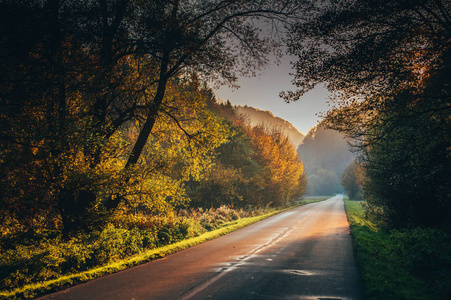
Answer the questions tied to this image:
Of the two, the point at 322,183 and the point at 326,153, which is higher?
the point at 326,153

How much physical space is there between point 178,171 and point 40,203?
19.6ft

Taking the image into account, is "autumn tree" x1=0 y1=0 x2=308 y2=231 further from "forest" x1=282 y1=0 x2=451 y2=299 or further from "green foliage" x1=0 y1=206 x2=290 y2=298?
"forest" x1=282 y1=0 x2=451 y2=299

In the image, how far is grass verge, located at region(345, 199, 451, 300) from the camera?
551 cm

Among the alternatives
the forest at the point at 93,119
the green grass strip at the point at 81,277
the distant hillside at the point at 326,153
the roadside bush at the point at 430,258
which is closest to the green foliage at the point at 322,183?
the distant hillside at the point at 326,153

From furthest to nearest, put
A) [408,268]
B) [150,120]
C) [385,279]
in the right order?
[150,120]
[408,268]
[385,279]

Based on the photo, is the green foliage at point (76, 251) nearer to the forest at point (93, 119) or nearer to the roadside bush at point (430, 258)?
the forest at point (93, 119)

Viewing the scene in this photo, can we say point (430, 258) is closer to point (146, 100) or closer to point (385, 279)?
point (385, 279)

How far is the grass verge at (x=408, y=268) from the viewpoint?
18.1ft

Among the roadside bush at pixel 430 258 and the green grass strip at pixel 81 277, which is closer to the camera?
the green grass strip at pixel 81 277

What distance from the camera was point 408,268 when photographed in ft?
26.1

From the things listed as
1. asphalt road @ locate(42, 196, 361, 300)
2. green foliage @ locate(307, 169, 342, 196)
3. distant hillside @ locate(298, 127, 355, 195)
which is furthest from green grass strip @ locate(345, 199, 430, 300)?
distant hillside @ locate(298, 127, 355, 195)

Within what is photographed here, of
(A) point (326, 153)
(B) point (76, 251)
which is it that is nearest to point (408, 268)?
(B) point (76, 251)

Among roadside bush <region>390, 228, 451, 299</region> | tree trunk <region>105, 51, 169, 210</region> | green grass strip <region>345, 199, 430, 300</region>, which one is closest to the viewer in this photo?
green grass strip <region>345, 199, 430, 300</region>

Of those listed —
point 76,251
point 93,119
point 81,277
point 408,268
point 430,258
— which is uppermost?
point 93,119
